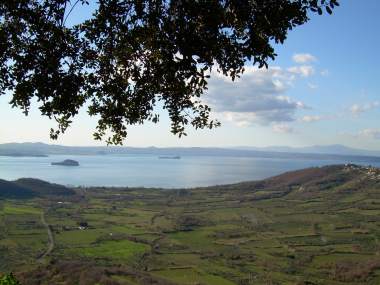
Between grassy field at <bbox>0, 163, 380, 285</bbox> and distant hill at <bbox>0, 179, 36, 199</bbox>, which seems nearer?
grassy field at <bbox>0, 163, 380, 285</bbox>

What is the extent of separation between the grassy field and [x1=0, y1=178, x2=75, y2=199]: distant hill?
4.70m

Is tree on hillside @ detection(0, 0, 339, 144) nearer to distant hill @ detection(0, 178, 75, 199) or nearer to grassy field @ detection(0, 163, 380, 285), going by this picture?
grassy field @ detection(0, 163, 380, 285)

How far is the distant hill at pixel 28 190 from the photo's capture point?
353ft

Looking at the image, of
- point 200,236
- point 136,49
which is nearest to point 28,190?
point 200,236

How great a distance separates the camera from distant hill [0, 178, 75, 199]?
10746 cm

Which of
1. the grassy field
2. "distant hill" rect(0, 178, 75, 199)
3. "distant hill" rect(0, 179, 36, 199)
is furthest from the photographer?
"distant hill" rect(0, 178, 75, 199)

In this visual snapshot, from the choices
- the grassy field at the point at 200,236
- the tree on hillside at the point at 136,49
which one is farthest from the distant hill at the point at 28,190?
the tree on hillside at the point at 136,49

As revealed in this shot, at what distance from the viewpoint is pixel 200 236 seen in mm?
71250

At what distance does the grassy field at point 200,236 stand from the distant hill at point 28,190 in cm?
470

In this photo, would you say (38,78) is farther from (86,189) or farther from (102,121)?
(86,189)

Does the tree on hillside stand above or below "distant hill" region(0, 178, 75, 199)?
above

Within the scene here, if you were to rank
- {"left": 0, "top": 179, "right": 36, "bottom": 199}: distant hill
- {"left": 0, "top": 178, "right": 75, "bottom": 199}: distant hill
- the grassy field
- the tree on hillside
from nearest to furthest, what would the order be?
the tree on hillside
the grassy field
{"left": 0, "top": 179, "right": 36, "bottom": 199}: distant hill
{"left": 0, "top": 178, "right": 75, "bottom": 199}: distant hill

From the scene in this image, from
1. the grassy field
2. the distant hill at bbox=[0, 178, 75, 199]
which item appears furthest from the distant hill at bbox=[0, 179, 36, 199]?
the grassy field

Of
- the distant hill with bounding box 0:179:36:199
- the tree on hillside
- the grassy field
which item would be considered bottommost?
the grassy field
